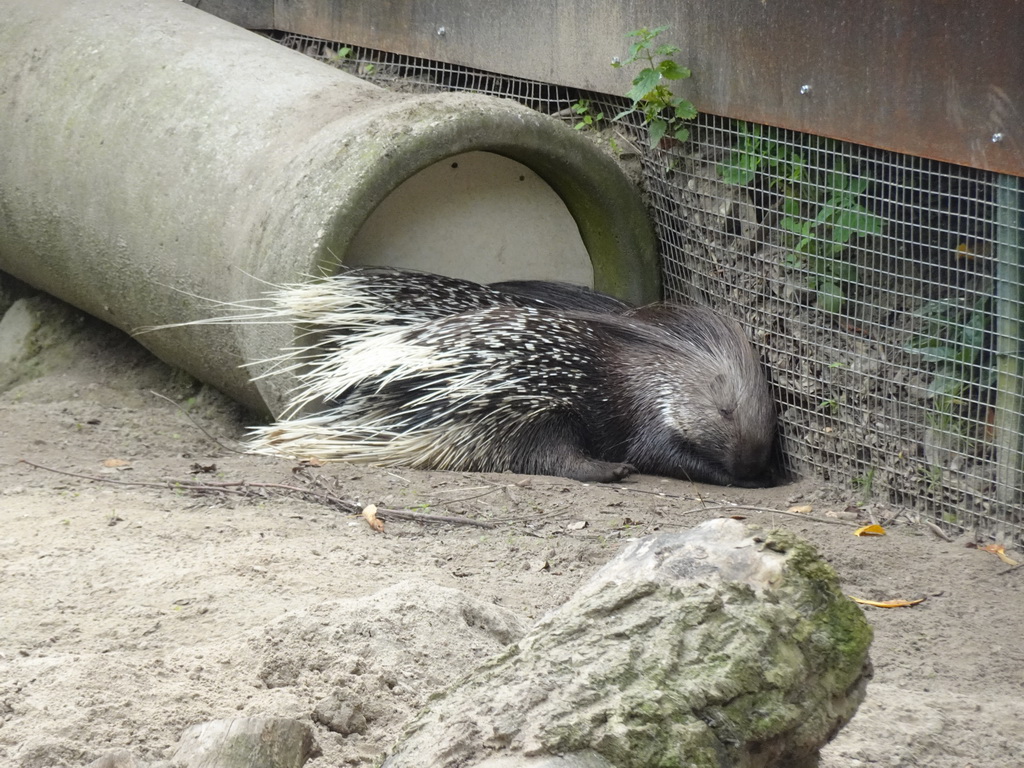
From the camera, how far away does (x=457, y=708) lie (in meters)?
1.48

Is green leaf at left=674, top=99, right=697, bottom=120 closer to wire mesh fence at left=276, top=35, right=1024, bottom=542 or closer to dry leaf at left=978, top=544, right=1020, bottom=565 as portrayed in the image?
wire mesh fence at left=276, top=35, right=1024, bottom=542

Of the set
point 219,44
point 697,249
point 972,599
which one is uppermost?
point 219,44

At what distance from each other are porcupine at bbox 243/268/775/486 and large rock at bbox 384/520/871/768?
8.70ft

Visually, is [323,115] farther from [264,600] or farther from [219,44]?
[264,600]

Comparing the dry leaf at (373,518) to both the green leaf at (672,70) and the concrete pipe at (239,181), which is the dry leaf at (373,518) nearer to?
the concrete pipe at (239,181)

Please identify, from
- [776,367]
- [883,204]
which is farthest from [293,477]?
[883,204]

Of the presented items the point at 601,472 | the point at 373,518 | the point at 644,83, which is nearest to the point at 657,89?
the point at 644,83

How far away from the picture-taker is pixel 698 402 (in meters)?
4.52

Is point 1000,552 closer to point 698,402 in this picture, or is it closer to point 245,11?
point 698,402

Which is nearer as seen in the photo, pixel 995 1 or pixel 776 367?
pixel 995 1

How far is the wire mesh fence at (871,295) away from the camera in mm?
3324

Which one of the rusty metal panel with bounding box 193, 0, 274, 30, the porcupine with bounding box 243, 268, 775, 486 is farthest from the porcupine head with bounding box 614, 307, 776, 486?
the rusty metal panel with bounding box 193, 0, 274, 30

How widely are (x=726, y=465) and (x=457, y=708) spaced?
3.06m

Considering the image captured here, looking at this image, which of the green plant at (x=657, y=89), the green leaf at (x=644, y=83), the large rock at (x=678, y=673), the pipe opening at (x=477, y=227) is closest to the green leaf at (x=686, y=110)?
the green plant at (x=657, y=89)
